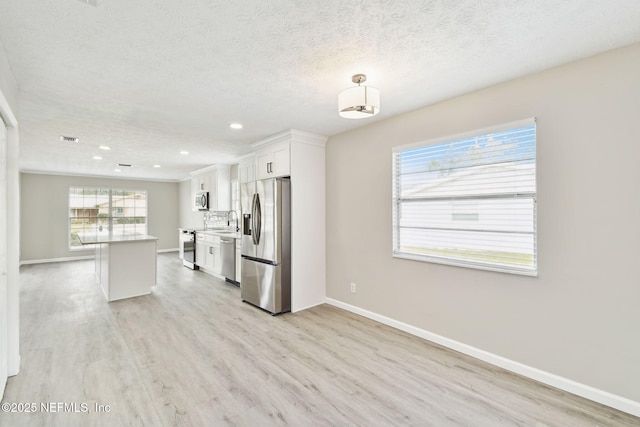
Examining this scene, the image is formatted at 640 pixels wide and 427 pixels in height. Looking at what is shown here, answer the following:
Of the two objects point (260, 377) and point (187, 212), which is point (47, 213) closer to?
point (187, 212)

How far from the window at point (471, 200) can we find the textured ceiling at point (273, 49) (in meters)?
0.52

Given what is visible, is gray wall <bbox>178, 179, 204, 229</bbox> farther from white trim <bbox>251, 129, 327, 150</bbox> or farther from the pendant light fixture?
the pendant light fixture

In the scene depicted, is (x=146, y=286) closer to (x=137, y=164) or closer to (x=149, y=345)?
(x=149, y=345)

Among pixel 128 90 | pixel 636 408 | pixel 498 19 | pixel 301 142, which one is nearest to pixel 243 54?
pixel 128 90

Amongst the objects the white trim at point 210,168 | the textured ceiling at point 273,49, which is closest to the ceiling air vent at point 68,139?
the textured ceiling at point 273,49

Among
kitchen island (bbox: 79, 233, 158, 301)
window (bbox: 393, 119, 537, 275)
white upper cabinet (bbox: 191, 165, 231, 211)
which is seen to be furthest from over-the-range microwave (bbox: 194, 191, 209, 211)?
window (bbox: 393, 119, 537, 275)

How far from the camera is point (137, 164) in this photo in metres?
6.49

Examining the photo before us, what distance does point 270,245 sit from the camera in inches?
155

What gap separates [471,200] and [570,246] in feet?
2.69

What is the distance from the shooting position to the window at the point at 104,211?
808 cm

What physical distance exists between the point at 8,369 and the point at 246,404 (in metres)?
2.02

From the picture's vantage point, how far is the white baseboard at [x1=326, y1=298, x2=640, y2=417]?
1.99 meters

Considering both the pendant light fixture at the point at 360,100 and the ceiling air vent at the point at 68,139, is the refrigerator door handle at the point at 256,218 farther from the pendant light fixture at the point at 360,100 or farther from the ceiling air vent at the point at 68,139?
the ceiling air vent at the point at 68,139

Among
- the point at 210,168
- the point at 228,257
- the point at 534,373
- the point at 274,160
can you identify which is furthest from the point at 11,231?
the point at 210,168
